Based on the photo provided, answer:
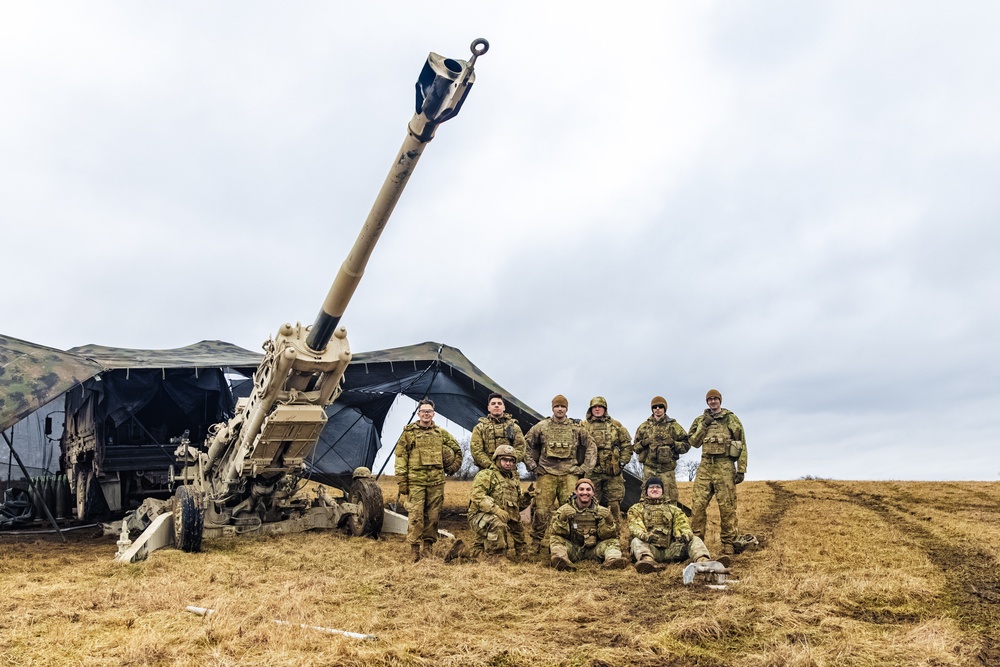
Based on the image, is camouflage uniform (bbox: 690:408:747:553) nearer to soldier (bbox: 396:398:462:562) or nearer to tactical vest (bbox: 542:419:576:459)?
tactical vest (bbox: 542:419:576:459)

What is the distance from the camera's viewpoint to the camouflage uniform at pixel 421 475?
759cm

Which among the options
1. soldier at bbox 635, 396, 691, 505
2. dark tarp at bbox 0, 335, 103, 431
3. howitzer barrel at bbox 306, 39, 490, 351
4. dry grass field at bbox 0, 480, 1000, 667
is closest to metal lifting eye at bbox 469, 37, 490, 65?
howitzer barrel at bbox 306, 39, 490, 351

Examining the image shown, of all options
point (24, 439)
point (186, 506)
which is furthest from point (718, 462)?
point (24, 439)

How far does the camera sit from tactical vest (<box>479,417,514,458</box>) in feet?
26.3

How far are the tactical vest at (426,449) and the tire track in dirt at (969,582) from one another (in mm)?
4355

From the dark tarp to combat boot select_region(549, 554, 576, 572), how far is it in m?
6.42

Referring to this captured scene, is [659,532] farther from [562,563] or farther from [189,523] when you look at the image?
[189,523]

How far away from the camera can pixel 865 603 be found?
16.5 ft

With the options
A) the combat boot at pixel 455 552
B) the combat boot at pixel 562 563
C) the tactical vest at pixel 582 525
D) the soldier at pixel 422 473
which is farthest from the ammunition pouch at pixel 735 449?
the combat boot at pixel 455 552

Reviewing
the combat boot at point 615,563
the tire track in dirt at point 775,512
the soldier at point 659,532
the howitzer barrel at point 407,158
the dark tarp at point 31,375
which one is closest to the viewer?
the howitzer barrel at point 407,158

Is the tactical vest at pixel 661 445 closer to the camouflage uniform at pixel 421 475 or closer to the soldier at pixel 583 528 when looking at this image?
the soldier at pixel 583 528

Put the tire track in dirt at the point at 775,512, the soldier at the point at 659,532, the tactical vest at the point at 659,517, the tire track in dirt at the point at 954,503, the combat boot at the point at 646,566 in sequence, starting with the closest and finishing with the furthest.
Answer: the combat boot at the point at 646,566 → the soldier at the point at 659,532 → the tactical vest at the point at 659,517 → the tire track in dirt at the point at 775,512 → the tire track in dirt at the point at 954,503

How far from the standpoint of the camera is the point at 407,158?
5.96m

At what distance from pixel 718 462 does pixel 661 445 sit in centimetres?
71
